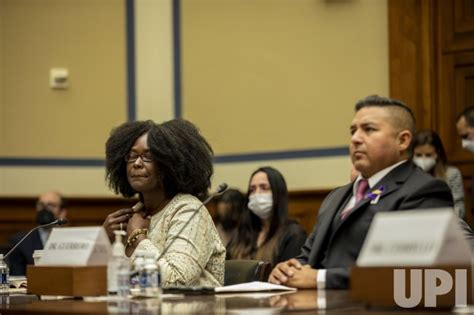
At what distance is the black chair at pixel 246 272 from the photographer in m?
4.29

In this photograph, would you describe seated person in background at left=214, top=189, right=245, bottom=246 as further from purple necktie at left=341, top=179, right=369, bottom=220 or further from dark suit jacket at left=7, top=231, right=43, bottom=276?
purple necktie at left=341, top=179, right=369, bottom=220

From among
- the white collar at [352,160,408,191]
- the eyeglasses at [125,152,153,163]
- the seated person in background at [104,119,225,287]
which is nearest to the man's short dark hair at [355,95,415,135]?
the white collar at [352,160,408,191]

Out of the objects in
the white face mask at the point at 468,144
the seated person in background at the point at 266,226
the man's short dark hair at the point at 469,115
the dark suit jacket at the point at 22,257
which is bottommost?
the dark suit jacket at the point at 22,257

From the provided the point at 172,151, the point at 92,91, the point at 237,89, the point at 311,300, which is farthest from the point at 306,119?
the point at 311,300

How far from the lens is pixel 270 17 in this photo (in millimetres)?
8602

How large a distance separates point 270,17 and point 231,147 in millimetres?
1130

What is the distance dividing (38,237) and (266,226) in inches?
70.5

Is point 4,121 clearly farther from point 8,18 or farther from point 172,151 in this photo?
point 172,151

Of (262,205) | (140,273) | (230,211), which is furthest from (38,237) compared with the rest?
(140,273)

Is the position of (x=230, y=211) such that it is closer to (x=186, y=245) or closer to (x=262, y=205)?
(x=262, y=205)

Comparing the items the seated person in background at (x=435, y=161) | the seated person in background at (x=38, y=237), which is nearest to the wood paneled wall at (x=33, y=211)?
the seated person in background at (x=38, y=237)

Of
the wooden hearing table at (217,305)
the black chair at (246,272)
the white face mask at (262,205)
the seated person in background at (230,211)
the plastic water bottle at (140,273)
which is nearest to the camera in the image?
the wooden hearing table at (217,305)

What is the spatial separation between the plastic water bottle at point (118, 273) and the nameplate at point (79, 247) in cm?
3

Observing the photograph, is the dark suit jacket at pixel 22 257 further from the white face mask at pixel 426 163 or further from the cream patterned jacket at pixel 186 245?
the cream patterned jacket at pixel 186 245
